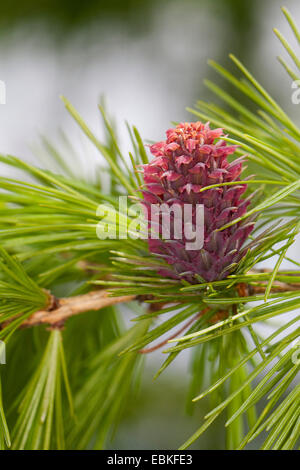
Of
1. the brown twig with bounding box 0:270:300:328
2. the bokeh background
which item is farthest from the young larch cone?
the bokeh background

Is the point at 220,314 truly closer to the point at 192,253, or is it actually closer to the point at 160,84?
the point at 192,253

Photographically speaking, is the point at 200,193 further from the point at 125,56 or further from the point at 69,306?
the point at 125,56

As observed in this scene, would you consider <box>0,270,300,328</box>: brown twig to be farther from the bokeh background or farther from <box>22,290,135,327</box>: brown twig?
the bokeh background

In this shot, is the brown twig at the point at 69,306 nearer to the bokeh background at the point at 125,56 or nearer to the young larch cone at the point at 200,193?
the young larch cone at the point at 200,193

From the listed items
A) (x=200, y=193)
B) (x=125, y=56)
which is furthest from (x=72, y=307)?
(x=125, y=56)

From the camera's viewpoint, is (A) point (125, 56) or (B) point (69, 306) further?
(A) point (125, 56)

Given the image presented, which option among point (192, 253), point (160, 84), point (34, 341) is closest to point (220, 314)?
point (192, 253)

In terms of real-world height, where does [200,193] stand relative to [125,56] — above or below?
below

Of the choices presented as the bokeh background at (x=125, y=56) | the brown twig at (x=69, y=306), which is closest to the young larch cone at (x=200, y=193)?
the brown twig at (x=69, y=306)
